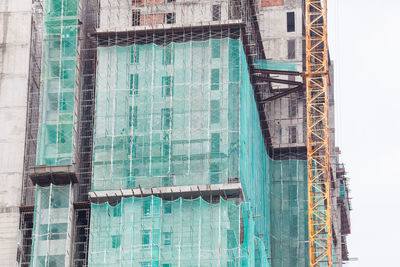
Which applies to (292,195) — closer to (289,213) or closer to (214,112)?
(289,213)

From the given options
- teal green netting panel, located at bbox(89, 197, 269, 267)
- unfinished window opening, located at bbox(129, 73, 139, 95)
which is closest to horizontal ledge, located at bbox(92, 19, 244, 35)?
unfinished window opening, located at bbox(129, 73, 139, 95)

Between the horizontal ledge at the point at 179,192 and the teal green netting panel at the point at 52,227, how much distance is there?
2.79 metres

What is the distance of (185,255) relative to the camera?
9638 centimetres

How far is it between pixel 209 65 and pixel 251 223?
50.1 ft

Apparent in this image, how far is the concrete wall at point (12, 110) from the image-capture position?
4035 inches

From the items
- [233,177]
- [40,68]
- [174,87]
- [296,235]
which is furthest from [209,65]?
[296,235]

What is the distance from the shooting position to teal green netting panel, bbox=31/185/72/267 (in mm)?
97938

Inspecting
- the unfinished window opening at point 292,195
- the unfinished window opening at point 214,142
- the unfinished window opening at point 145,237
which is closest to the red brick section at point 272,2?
the unfinished window opening at point 292,195

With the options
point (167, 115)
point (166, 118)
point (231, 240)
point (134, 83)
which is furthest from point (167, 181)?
point (134, 83)

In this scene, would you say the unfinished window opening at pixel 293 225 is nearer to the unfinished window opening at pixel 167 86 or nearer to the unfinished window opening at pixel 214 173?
the unfinished window opening at pixel 214 173

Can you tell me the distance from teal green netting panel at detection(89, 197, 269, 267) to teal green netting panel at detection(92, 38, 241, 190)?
8.06 ft

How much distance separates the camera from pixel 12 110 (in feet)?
350

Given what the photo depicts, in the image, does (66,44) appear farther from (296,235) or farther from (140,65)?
(296,235)

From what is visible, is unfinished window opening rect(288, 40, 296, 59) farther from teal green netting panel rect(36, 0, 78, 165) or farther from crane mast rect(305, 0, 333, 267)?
teal green netting panel rect(36, 0, 78, 165)
